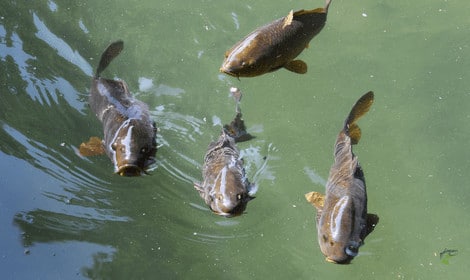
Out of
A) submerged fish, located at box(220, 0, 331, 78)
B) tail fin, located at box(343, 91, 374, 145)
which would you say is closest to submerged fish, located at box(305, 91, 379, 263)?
tail fin, located at box(343, 91, 374, 145)

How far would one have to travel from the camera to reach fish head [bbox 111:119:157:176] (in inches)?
135

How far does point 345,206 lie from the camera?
3.33m

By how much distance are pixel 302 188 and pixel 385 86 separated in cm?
116

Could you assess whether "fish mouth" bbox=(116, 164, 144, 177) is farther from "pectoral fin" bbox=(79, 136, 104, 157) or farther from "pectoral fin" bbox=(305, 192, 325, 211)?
"pectoral fin" bbox=(305, 192, 325, 211)

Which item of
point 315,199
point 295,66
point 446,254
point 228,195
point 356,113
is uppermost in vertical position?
point 295,66

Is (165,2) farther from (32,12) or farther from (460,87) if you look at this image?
(460,87)

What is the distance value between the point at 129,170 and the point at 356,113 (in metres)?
1.46

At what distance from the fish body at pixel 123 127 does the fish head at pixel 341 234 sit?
43.9 inches

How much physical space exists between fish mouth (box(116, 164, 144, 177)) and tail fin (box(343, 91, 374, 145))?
4.37 feet

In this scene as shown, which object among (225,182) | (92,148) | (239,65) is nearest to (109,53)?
(92,148)

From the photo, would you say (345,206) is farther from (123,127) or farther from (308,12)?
(123,127)

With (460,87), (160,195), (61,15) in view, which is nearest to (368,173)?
(460,87)

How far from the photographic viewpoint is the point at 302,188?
168 inches

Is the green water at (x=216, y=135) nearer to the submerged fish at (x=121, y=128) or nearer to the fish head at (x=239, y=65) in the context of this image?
the submerged fish at (x=121, y=128)
